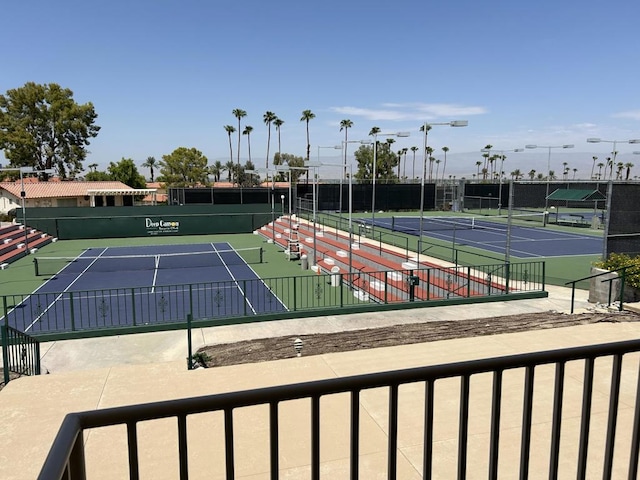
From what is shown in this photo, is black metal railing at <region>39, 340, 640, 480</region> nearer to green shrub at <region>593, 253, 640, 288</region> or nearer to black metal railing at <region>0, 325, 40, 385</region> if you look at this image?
black metal railing at <region>0, 325, 40, 385</region>

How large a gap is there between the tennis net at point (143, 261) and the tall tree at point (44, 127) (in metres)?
Result: 48.6

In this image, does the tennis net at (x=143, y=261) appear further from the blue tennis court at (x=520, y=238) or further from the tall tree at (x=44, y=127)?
the tall tree at (x=44, y=127)

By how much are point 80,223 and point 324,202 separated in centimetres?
2848

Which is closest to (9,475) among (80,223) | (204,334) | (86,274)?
(204,334)

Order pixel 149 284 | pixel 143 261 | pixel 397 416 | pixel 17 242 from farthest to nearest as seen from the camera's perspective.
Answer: pixel 17 242, pixel 143 261, pixel 149 284, pixel 397 416

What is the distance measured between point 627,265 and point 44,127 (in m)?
76.7

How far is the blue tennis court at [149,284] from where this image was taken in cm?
1831

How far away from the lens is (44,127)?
7225 centimetres

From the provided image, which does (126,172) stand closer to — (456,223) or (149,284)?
(456,223)

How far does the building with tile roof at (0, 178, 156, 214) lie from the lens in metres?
54.3

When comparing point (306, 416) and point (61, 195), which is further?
point (61, 195)

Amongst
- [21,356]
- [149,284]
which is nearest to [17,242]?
[149,284]

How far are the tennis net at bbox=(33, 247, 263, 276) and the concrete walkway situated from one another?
69.8 feet

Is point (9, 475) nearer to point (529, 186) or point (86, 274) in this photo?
point (86, 274)
